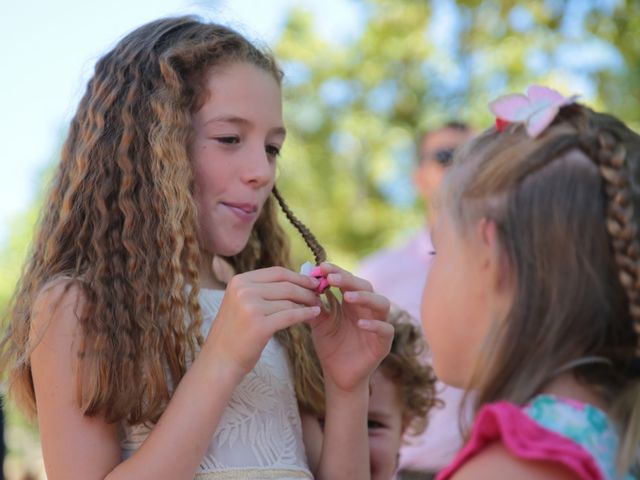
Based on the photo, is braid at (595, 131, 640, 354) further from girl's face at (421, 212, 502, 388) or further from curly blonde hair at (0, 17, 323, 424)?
curly blonde hair at (0, 17, 323, 424)

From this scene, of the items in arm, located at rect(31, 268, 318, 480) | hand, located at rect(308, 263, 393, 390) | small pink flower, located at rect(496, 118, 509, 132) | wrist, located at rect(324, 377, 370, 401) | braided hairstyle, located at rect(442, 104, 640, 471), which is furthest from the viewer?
wrist, located at rect(324, 377, 370, 401)

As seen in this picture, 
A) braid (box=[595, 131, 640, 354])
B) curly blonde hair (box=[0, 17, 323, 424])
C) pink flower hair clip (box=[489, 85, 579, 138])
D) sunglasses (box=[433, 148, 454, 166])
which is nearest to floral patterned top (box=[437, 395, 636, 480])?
braid (box=[595, 131, 640, 354])

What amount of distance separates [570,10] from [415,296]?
4701 mm

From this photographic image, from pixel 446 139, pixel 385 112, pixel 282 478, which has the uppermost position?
pixel 385 112

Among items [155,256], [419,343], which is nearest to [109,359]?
[155,256]

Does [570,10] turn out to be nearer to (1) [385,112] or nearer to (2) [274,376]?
(2) [274,376]

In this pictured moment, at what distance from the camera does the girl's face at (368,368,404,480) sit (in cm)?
302

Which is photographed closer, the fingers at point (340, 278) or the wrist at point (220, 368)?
the wrist at point (220, 368)

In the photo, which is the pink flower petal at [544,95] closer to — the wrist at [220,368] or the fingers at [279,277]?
the fingers at [279,277]

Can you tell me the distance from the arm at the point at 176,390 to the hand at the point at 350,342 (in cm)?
25

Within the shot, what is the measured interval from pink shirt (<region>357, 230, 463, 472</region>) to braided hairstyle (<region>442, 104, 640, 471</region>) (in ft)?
5.42

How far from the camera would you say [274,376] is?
8.46ft

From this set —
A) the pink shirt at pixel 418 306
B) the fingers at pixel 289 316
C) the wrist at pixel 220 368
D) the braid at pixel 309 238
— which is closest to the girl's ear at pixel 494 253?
the fingers at pixel 289 316

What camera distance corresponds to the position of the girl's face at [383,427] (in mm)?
3023
